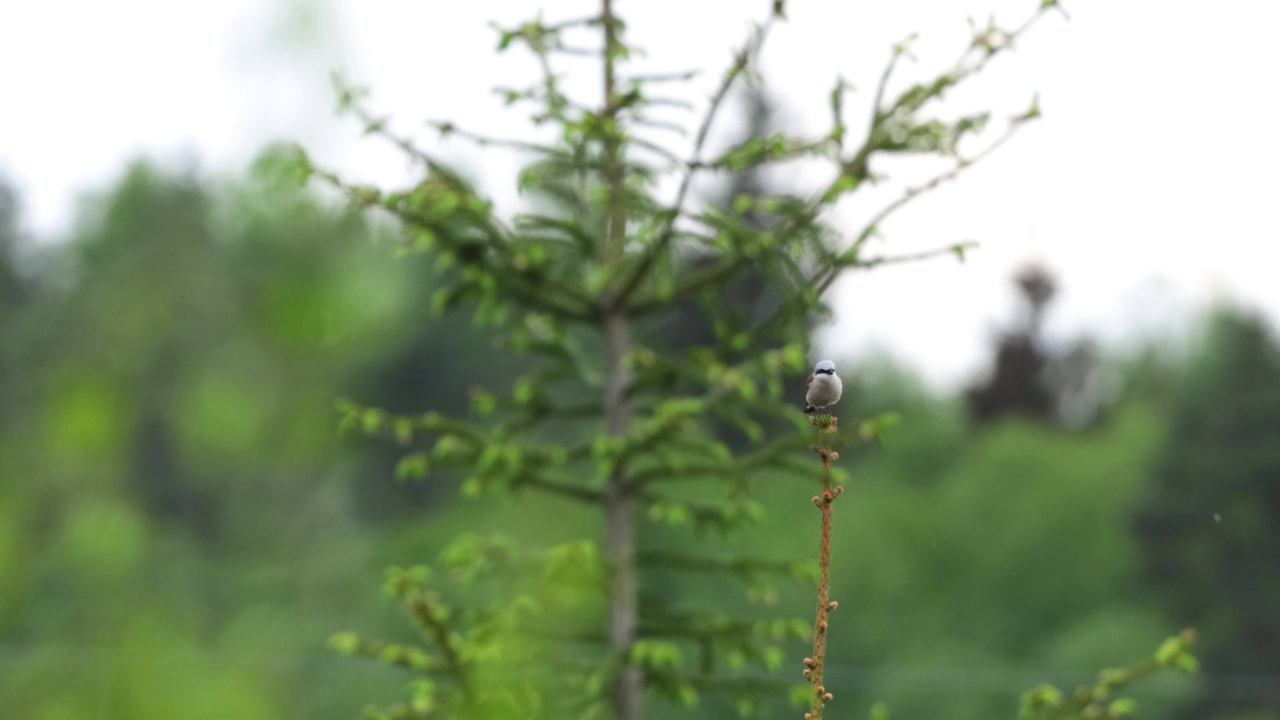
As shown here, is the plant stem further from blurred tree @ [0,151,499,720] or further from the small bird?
blurred tree @ [0,151,499,720]

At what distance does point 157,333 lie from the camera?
1383 inches

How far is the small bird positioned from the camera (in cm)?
153

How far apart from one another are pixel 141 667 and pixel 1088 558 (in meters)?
18.7

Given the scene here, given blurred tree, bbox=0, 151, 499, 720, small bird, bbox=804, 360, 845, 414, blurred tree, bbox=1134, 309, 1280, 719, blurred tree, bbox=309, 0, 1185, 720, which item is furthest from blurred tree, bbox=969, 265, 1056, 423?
small bird, bbox=804, 360, 845, 414

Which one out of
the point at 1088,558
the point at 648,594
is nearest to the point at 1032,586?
the point at 1088,558

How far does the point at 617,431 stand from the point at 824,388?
2.89 meters

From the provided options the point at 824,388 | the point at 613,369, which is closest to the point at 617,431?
the point at 613,369

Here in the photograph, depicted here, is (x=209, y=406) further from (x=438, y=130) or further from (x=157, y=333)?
(x=438, y=130)

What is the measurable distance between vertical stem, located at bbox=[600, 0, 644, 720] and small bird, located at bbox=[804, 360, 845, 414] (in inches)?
100

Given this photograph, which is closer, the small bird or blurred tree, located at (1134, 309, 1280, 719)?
the small bird

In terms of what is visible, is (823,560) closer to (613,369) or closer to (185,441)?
(613,369)

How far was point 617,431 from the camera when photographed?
4.42 metres

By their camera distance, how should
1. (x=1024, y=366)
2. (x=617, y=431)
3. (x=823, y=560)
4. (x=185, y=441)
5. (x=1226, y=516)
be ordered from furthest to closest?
(x=185, y=441), (x=1024, y=366), (x=1226, y=516), (x=617, y=431), (x=823, y=560)

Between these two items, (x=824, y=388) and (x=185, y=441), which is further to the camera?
(x=185, y=441)
